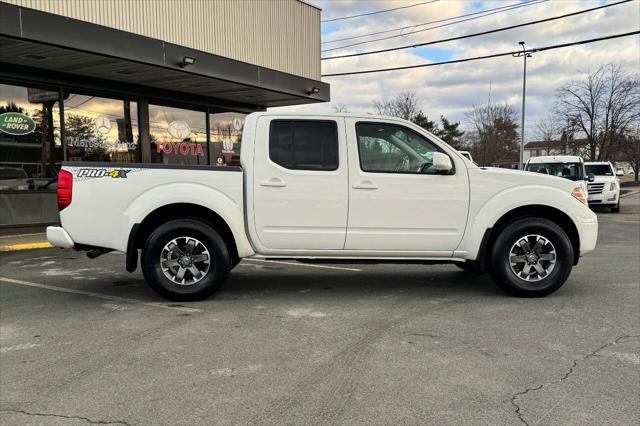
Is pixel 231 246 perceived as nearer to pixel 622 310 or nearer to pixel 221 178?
pixel 221 178

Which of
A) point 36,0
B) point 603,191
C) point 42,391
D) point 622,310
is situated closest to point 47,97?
point 36,0

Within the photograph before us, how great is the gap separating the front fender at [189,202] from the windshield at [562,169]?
613 inches

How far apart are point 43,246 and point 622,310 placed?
9711mm

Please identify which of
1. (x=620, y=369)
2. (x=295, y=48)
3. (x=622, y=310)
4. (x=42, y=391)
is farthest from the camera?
(x=295, y=48)

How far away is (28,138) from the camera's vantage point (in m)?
11.7

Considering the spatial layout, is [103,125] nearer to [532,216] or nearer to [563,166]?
[532,216]

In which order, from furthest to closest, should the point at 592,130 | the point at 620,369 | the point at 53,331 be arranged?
1. the point at 592,130
2. the point at 53,331
3. the point at 620,369

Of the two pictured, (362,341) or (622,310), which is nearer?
(362,341)

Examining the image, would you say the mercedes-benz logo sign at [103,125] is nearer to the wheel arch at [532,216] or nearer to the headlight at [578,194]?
the wheel arch at [532,216]

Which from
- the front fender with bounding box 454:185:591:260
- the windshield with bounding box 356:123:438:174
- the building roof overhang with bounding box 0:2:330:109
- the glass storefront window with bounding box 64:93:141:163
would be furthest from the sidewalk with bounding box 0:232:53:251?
the front fender with bounding box 454:185:591:260

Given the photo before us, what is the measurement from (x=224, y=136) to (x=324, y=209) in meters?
11.5

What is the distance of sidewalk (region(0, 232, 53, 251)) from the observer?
9893mm

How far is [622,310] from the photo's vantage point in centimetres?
535

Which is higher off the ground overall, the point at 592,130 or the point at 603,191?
the point at 592,130
